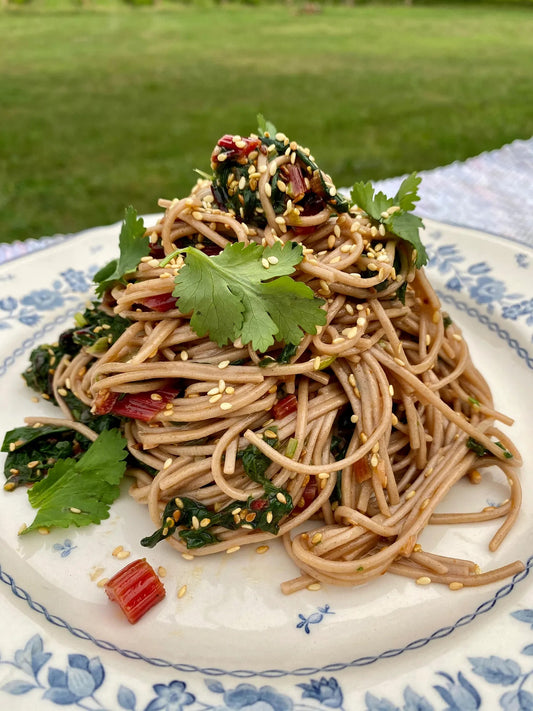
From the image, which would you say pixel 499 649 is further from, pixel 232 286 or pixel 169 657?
pixel 232 286

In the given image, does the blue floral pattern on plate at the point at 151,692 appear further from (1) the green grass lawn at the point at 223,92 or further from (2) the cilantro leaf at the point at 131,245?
(1) the green grass lawn at the point at 223,92

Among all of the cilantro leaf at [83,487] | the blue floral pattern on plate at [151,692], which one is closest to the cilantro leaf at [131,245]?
the cilantro leaf at [83,487]

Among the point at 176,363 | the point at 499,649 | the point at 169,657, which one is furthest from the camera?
the point at 176,363

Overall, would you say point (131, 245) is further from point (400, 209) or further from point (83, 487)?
point (400, 209)

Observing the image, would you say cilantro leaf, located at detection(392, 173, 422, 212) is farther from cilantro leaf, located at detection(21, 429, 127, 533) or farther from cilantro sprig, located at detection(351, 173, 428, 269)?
cilantro leaf, located at detection(21, 429, 127, 533)

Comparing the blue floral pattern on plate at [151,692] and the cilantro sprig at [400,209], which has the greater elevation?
the cilantro sprig at [400,209]

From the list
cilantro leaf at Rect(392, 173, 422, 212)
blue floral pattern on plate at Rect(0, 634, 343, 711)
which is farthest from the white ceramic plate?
cilantro leaf at Rect(392, 173, 422, 212)

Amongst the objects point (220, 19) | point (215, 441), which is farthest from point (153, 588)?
point (220, 19)
